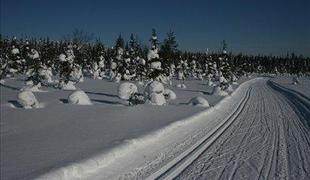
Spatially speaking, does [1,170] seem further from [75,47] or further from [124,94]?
[75,47]

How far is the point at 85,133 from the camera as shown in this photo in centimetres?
1539

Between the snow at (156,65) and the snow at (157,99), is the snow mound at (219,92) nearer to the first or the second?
the snow at (156,65)

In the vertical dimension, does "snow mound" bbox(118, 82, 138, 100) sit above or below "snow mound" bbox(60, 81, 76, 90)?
above

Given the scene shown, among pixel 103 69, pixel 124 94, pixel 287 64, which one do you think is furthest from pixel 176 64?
pixel 287 64

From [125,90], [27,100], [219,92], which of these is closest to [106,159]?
[27,100]

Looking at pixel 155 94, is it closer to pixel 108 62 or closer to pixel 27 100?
pixel 27 100

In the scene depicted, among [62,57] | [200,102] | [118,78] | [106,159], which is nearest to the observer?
[106,159]

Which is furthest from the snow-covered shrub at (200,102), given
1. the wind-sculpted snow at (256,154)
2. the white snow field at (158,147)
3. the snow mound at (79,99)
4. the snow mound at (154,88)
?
the wind-sculpted snow at (256,154)

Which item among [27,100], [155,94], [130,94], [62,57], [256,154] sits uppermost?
[62,57]

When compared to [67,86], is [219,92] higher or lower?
higher

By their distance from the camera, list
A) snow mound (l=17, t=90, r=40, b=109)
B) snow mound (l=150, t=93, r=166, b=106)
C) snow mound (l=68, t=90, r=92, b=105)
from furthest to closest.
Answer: snow mound (l=68, t=90, r=92, b=105) → snow mound (l=17, t=90, r=40, b=109) → snow mound (l=150, t=93, r=166, b=106)

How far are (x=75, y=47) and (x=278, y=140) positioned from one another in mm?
76856

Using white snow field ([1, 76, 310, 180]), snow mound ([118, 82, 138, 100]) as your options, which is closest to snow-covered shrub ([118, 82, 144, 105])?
snow mound ([118, 82, 138, 100])

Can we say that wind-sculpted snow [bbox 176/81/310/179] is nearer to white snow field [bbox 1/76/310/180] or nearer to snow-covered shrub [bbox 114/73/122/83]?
white snow field [bbox 1/76/310/180]
